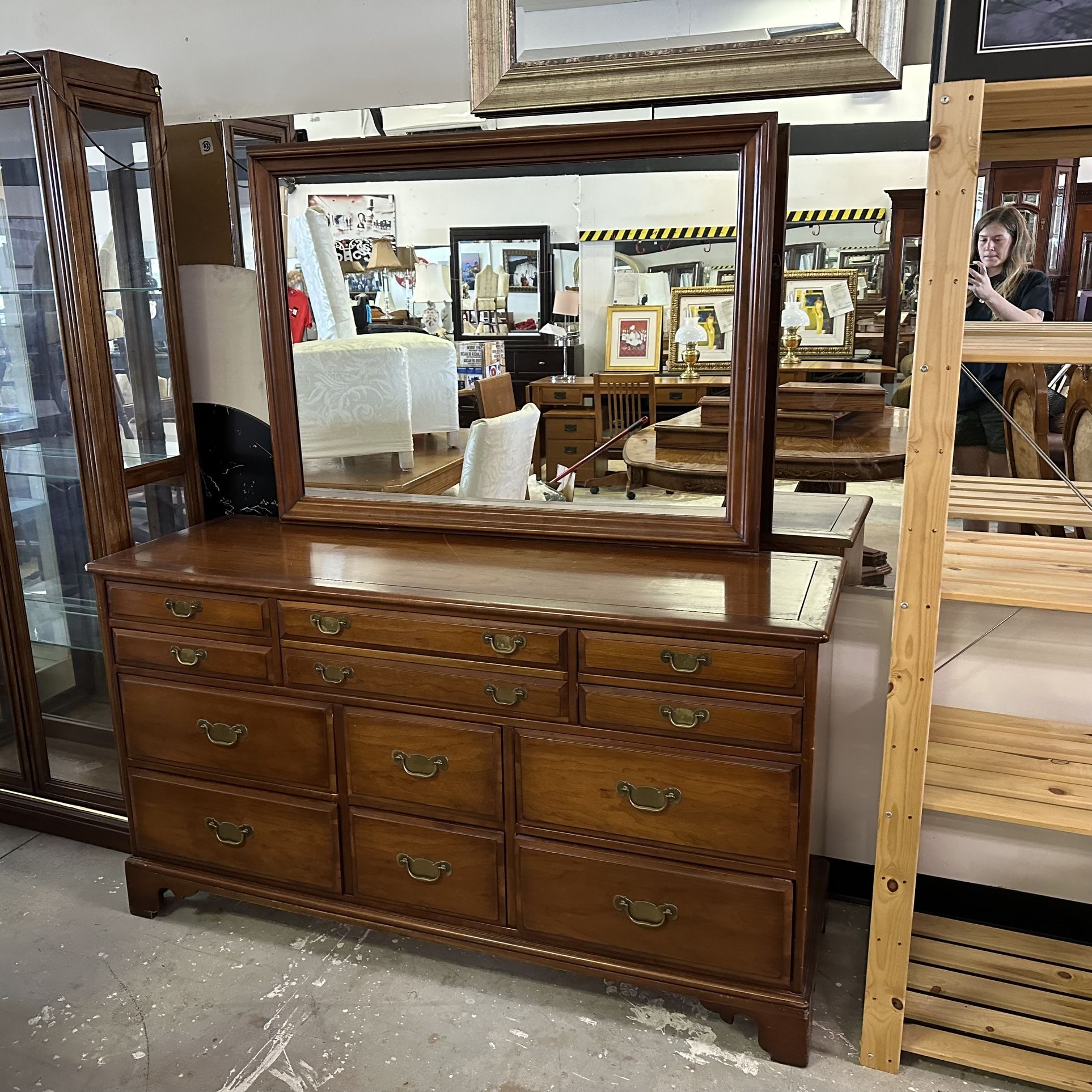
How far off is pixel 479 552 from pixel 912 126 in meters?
1.32

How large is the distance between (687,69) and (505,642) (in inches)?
51.0

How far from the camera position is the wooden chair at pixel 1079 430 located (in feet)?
6.54

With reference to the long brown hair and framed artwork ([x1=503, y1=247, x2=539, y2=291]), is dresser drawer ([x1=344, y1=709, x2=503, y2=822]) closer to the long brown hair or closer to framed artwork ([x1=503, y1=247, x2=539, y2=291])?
framed artwork ([x1=503, y1=247, x2=539, y2=291])

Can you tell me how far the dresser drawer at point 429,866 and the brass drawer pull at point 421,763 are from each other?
13 centimetres

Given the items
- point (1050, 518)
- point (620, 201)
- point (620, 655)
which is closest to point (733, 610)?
point (620, 655)

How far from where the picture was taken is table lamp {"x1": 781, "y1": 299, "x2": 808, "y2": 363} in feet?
6.84

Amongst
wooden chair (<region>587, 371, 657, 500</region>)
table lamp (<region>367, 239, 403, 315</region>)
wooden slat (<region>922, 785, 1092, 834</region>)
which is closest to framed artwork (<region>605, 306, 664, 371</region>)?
wooden chair (<region>587, 371, 657, 500</region>)

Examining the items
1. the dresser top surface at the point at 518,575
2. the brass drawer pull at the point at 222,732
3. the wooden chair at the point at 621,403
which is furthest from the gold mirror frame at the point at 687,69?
the brass drawer pull at the point at 222,732

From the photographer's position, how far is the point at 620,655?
A: 190 cm

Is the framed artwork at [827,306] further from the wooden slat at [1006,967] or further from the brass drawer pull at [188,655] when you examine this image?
the brass drawer pull at [188,655]

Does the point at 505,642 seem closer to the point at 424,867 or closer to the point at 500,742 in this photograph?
the point at 500,742

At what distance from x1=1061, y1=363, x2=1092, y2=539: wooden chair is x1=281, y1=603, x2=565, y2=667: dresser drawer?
1153 mm

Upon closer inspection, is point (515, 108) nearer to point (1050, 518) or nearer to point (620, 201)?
point (620, 201)

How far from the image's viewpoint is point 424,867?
2.20m
